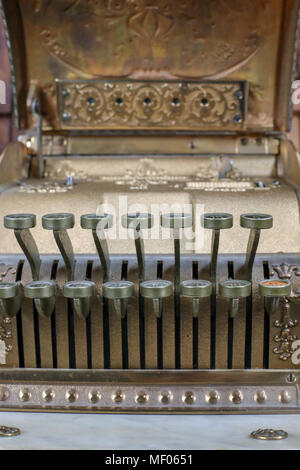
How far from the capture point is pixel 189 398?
1.57 metres

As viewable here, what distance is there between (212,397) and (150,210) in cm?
68

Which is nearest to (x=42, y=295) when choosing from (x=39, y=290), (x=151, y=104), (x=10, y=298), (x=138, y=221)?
(x=39, y=290)

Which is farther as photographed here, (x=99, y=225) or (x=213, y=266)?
(x=213, y=266)

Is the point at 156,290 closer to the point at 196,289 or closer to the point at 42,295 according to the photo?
the point at 196,289

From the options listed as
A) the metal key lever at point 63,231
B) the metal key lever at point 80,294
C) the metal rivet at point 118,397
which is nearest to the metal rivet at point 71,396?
the metal rivet at point 118,397

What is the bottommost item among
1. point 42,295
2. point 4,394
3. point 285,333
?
point 4,394

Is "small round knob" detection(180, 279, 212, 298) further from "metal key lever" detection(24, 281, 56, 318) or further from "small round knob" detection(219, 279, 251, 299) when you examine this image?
"metal key lever" detection(24, 281, 56, 318)

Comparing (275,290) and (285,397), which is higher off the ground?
(275,290)

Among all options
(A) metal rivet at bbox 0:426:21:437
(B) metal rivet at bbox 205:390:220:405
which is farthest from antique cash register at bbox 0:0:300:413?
(A) metal rivet at bbox 0:426:21:437

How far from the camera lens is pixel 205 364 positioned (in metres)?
1.65

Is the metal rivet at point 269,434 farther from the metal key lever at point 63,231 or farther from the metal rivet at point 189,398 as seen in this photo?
the metal key lever at point 63,231

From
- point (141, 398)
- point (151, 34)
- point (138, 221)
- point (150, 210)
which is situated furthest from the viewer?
point (151, 34)

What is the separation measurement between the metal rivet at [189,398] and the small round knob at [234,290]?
29 centimetres

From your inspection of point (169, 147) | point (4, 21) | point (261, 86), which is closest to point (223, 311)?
point (169, 147)
